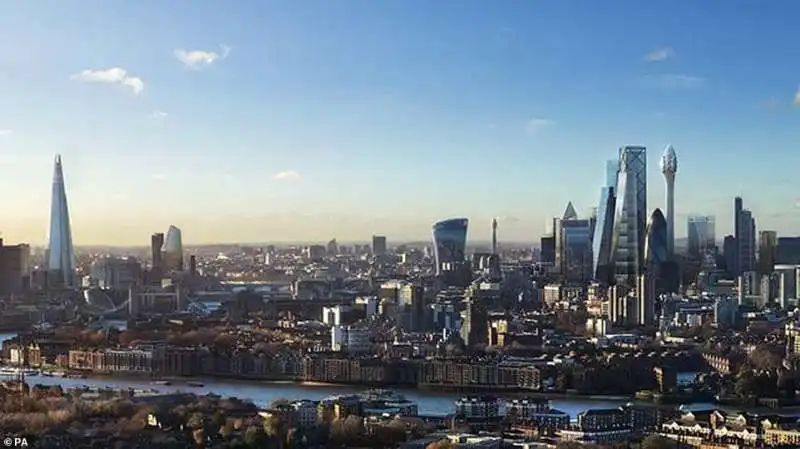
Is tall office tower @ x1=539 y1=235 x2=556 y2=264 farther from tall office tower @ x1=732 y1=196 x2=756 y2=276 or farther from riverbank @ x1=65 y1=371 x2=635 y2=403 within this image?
riverbank @ x1=65 y1=371 x2=635 y2=403

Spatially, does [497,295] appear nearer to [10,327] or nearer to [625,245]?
[625,245]

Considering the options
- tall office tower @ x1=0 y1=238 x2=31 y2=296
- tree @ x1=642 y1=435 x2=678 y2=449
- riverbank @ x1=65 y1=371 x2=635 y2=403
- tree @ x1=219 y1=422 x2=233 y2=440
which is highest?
tall office tower @ x1=0 y1=238 x2=31 y2=296

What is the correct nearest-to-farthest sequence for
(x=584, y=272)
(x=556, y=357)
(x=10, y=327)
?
(x=556, y=357) → (x=10, y=327) → (x=584, y=272)

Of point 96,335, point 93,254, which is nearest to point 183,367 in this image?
point 96,335

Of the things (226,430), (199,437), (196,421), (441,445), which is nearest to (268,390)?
(196,421)

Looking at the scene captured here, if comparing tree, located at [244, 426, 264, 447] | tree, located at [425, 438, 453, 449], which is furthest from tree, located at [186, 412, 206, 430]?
tree, located at [425, 438, 453, 449]

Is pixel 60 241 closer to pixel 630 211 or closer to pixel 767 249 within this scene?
pixel 630 211
